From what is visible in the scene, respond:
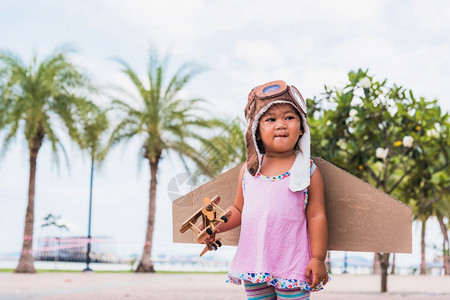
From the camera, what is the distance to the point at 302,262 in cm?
304

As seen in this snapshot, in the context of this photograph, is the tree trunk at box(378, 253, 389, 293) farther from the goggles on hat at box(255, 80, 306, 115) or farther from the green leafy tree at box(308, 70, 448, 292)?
the goggles on hat at box(255, 80, 306, 115)

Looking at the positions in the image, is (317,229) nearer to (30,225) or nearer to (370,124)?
(370,124)

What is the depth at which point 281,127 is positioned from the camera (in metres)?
3.20

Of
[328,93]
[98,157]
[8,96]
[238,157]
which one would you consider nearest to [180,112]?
[98,157]

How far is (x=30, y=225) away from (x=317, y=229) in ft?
55.8

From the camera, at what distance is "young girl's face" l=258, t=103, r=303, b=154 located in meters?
3.21

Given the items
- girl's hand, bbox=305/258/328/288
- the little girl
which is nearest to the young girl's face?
the little girl

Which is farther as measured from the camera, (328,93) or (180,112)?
(180,112)

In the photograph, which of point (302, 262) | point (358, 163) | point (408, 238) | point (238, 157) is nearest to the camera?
point (302, 262)

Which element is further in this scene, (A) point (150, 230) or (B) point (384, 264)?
(A) point (150, 230)

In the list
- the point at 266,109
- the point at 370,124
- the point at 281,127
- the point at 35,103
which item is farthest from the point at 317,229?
the point at 35,103

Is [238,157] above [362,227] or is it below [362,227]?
above

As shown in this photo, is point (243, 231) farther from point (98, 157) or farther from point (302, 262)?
point (98, 157)

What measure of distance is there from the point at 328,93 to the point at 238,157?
2.72 meters
